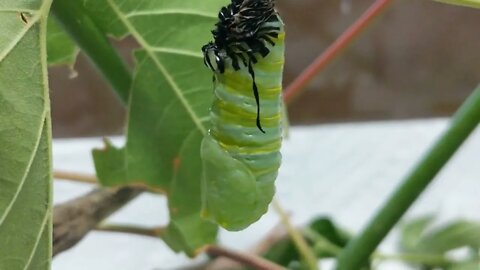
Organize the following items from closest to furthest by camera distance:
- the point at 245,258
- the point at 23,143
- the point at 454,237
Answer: the point at 23,143, the point at 245,258, the point at 454,237

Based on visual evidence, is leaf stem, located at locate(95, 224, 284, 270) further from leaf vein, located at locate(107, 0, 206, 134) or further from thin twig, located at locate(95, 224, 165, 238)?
leaf vein, located at locate(107, 0, 206, 134)

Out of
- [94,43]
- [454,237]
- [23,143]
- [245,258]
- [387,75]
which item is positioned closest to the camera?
[23,143]

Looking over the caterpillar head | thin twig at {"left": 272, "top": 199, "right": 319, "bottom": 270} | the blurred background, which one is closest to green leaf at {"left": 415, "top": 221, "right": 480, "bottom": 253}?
thin twig at {"left": 272, "top": 199, "right": 319, "bottom": 270}

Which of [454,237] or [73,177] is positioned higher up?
[73,177]

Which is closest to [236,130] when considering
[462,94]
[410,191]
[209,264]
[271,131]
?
[271,131]

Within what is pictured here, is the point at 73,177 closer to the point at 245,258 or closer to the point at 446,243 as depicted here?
the point at 245,258

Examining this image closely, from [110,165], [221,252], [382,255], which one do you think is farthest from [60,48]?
[382,255]

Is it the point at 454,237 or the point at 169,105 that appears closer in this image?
the point at 169,105

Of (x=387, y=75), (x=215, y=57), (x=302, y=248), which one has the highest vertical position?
(x=215, y=57)
